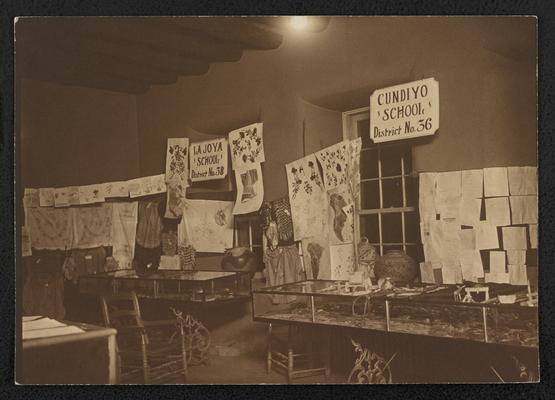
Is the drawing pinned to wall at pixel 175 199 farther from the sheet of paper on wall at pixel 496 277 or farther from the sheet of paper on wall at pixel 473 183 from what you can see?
the sheet of paper on wall at pixel 496 277

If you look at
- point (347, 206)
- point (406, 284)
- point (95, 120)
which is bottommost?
point (406, 284)

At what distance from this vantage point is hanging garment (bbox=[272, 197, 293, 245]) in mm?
3025

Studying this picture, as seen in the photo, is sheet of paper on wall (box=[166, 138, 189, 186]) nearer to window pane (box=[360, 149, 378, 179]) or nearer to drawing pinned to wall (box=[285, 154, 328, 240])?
drawing pinned to wall (box=[285, 154, 328, 240])

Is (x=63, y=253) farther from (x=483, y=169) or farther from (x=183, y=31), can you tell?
(x=483, y=169)

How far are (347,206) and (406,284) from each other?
426 millimetres

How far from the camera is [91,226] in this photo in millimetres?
3051

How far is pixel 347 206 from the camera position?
9.82 ft

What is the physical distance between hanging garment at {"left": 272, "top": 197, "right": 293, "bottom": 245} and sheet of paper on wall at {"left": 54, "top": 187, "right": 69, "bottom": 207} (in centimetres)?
94

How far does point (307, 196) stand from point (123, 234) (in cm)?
85

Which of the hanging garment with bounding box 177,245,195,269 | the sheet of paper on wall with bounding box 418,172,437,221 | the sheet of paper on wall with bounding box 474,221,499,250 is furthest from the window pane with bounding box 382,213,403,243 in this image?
the hanging garment with bounding box 177,245,195,269

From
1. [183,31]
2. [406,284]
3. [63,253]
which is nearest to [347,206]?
[406,284]

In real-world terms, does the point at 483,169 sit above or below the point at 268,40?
below

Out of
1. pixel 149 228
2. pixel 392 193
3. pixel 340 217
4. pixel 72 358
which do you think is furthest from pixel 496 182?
pixel 72 358

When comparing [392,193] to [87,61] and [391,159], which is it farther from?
[87,61]
